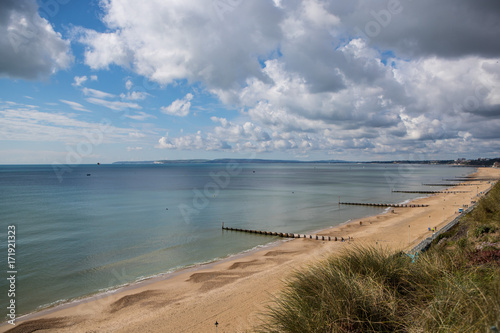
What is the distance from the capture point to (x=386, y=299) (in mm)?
5836

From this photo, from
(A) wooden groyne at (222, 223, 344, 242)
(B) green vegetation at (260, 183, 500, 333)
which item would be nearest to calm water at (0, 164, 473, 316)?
(A) wooden groyne at (222, 223, 344, 242)

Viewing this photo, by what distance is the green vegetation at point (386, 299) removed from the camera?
471 cm

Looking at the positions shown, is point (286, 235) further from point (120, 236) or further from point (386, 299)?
point (386, 299)

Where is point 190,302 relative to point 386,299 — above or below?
below

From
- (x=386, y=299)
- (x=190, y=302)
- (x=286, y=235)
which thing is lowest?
(x=286, y=235)

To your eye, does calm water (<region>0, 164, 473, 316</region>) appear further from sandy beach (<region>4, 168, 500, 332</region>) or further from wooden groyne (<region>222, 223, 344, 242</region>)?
sandy beach (<region>4, 168, 500, 332</region>)

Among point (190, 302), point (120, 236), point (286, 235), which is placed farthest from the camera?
point (120, 236)

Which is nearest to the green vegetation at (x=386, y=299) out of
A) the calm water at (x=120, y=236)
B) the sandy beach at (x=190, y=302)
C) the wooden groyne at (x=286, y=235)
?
the sandy beach at (x=190, y=302)

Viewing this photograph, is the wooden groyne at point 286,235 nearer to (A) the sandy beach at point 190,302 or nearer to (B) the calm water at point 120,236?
(B) the calm water at point 120,236

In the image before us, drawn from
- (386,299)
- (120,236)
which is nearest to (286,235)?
(120,236)

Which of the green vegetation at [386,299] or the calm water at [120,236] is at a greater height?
the green vegetation at [386,299]

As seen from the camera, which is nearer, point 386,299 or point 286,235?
point 386,299

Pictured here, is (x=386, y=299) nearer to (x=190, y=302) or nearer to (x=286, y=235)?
(x=190, y=302)

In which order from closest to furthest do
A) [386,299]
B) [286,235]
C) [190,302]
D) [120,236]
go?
[386,299], [190,302], [286,235], [120,236]
